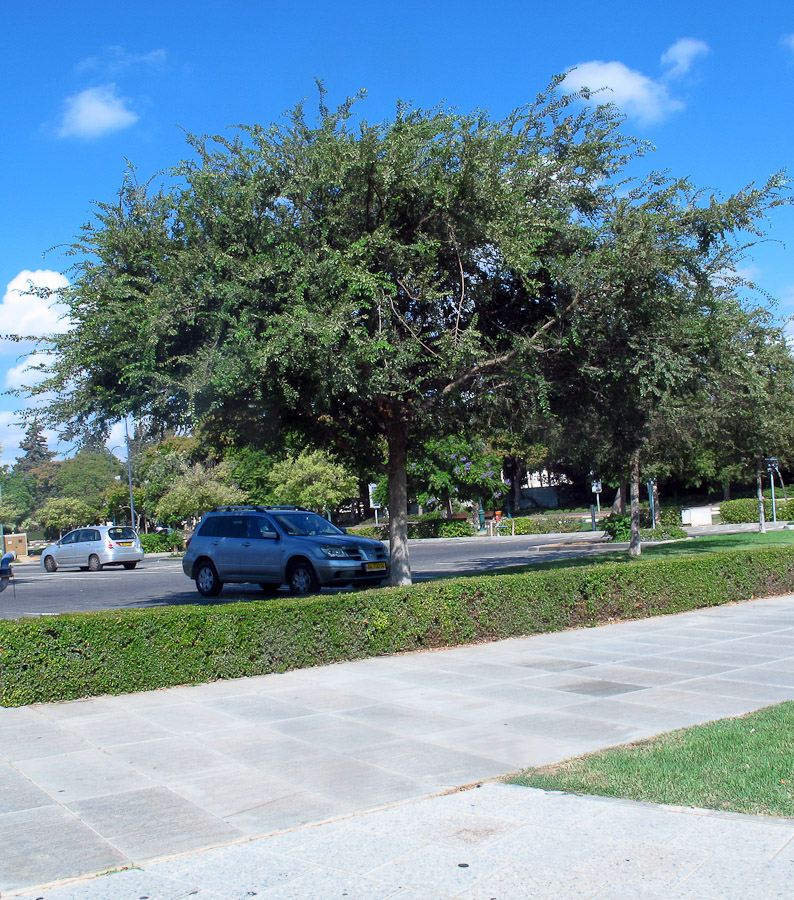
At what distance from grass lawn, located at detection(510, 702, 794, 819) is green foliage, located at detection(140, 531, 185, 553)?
41228mm

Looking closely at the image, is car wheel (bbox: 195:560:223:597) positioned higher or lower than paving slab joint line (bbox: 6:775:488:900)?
higher

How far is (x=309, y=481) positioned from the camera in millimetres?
41812

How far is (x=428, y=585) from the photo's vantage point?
35.1 feet

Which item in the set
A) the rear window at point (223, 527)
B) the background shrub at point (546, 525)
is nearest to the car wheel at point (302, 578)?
the rear window at point (223, 527)

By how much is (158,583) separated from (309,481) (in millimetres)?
19678

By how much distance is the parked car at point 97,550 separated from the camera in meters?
30.4

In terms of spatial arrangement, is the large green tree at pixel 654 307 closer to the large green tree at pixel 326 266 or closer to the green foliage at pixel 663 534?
the large green tree at pixel 326 266

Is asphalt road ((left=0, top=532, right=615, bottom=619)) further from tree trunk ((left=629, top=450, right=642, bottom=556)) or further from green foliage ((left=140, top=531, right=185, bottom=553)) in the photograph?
green foliage ((left=140, top=531, right=185, bottom=553))

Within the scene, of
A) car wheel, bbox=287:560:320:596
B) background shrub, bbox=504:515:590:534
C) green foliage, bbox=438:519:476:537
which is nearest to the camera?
car wheel, bbox=287:560:320:596

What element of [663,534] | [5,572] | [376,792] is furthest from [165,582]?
[376,792]

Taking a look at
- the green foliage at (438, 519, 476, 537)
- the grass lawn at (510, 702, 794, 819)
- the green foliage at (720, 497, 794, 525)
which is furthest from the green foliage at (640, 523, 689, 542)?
the grass lawn at (510, 702, 794, 819)

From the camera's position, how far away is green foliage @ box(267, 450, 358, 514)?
41.1 metres

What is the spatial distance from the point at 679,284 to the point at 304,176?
18.3ft

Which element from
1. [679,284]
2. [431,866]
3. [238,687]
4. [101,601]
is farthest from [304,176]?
[101,601]
